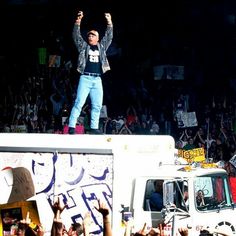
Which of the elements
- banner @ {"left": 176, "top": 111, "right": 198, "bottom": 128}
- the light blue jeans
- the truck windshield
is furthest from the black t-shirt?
the truck windshield

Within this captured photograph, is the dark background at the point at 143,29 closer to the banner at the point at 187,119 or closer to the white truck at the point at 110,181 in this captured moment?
the banner at the point at 187,119

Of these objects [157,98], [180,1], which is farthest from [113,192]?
[180,1]

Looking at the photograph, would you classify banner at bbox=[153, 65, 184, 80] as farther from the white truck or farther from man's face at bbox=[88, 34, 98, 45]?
the white truck

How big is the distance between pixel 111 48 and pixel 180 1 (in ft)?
8.22

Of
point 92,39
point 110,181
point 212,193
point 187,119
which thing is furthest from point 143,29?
point 110,181

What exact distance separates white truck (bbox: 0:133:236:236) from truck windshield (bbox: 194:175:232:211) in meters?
0.01

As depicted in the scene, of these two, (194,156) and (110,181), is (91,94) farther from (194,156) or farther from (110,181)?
(110,181)

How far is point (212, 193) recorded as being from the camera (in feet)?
42.3

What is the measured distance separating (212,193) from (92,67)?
657cm

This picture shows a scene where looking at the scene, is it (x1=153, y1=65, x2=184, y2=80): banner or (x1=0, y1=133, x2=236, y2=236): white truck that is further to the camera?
(x1=153, y1=65, x2=184, y2=80): banner

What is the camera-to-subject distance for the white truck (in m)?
12.1

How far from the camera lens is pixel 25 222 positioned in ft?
25.4

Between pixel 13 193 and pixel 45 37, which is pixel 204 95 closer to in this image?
pixel 45 37

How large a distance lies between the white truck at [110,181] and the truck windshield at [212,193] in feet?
0.05
